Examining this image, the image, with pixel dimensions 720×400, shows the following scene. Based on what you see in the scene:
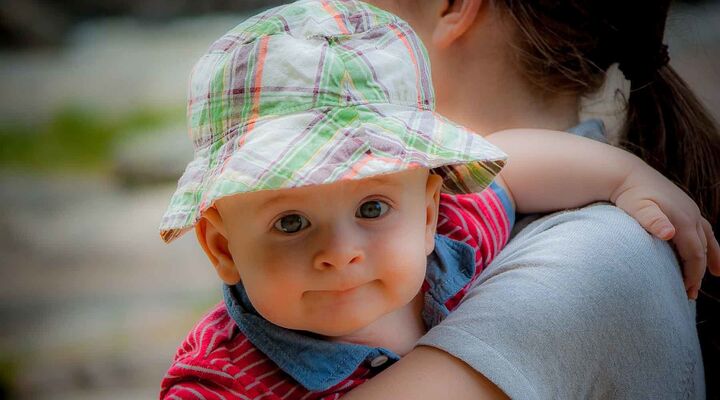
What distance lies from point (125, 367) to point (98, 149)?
28 cm

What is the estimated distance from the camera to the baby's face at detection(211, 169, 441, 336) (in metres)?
0.60

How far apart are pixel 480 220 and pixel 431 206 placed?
4.6 inches

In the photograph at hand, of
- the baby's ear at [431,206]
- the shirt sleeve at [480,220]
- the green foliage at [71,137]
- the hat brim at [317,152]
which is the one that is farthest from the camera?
the green foliage at [71,137]

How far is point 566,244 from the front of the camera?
0.67 metres

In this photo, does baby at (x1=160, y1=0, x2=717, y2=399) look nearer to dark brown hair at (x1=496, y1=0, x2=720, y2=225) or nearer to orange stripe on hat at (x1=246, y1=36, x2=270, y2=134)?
orange stripe on hat at (x1=246, y1=36, x2=270, y2=134)

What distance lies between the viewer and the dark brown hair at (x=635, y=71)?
0.80 metres

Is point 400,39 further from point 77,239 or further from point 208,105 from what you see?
point 77,239

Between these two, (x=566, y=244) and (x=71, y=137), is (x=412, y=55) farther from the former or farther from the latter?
(x=71, y=137)

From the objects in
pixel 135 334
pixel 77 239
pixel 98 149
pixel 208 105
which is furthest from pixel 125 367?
pixel 208 105

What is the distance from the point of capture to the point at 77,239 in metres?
0.97

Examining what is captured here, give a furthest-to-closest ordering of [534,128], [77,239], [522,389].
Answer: [77,239] < [534,128] < [522,389]

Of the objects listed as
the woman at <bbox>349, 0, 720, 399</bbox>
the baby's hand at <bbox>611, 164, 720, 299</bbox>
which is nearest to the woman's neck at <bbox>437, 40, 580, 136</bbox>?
the woman at <bbox>349, 0, 720, 399</bbox>

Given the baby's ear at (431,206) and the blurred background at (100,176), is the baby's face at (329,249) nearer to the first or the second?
the baby's ear at (431,206)

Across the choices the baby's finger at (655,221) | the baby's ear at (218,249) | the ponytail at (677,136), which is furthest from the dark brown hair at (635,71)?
the baby's ear at (218,249)
